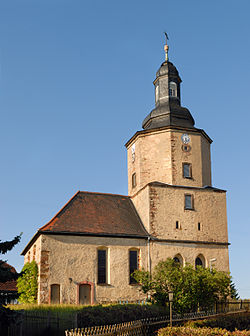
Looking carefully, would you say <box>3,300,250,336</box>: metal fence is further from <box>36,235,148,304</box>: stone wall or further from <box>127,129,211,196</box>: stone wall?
<box>127,129,211,196</box>: stone wall

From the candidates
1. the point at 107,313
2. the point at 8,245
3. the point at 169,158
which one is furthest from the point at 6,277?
the point at 169,158

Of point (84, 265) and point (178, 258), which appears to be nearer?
point (84, 265)

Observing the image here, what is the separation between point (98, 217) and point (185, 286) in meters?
7.69

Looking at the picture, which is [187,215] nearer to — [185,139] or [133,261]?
[133,261]

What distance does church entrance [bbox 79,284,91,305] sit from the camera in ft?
87.9

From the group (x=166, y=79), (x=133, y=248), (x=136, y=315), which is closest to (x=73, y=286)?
(x=133, y=248)

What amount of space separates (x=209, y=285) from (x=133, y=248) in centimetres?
546

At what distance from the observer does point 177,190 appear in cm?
3081

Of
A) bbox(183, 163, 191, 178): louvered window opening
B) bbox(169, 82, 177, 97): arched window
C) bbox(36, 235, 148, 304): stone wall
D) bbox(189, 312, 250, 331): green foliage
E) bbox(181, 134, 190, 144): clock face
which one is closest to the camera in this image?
bbox(189, 312, 250, 331): green foliage

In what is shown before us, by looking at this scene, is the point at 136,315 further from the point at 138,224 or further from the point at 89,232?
the point at 138,224

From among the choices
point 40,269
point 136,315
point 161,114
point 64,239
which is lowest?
point 136,315

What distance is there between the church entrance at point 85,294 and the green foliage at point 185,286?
10.2ft

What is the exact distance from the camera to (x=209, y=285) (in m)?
26.2

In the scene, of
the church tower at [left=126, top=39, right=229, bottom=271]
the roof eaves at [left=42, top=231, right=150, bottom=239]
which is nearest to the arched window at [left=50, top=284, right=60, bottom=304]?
the roof eaves at [left=42, top=231, right=150, bottom=239]
